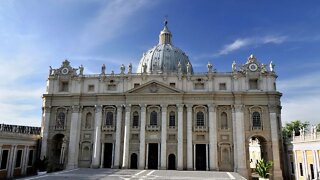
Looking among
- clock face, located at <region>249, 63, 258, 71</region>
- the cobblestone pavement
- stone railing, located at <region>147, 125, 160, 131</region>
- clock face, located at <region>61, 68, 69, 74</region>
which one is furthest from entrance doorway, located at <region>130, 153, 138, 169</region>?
clock face, located at <region>249, 63, 258, 71</region>

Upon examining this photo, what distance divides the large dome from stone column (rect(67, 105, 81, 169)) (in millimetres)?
20495

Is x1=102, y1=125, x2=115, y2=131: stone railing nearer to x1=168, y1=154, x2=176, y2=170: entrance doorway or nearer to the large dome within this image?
x1=168, y1=154, x2=176, y2=170: entrance doorway

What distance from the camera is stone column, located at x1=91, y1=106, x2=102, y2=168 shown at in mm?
43875

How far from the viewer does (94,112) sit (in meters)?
46.6

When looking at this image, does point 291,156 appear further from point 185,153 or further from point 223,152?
point 185,153

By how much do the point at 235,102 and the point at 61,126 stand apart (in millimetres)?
28230

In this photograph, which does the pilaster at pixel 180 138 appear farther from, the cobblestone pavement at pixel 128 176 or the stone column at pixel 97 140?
the stone column at pixel 97 140

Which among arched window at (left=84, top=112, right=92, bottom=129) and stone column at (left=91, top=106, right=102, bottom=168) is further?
arched window at (left=84, top=112, right=92, bottom=129)

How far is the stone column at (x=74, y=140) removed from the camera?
44312mm

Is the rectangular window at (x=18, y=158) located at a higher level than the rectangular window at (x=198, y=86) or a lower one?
lower

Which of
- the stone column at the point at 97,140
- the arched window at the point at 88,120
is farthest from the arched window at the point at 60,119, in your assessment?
the stone column at the point at 97,140

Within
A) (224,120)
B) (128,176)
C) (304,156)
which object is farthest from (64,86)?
(304,156)

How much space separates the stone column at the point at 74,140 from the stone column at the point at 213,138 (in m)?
20.8

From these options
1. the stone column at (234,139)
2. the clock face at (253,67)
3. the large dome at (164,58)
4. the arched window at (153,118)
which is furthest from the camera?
the large dome at (164,58)
